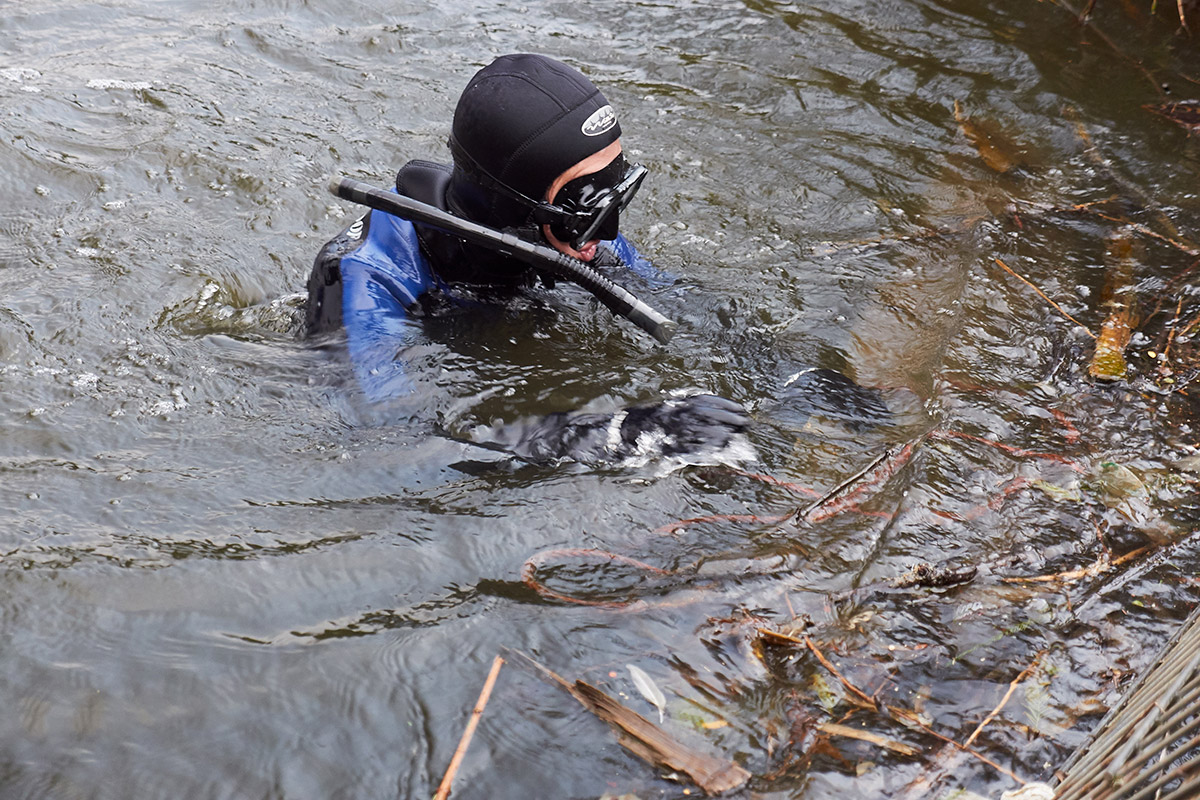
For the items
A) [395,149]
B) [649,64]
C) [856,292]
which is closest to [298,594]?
[856,292]

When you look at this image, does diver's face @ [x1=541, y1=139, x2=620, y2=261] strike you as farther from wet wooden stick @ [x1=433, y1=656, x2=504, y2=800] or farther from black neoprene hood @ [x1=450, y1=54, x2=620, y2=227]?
wet wooden stick @ [x1=433, y1=656, x2=504, y2=800]

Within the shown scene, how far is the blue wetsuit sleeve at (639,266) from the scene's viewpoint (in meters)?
4.09

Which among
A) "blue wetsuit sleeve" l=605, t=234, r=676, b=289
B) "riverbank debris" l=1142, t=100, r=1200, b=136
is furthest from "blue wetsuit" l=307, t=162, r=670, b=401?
→ "riverbank debris" l=1142, t=100, r=1200, b=136

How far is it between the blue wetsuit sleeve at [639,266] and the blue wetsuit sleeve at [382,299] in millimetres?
1088

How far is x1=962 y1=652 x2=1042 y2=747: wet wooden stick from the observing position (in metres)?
2.07

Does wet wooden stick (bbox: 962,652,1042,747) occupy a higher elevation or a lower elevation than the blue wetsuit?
lower

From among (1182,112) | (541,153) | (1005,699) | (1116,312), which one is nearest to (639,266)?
(541,153)

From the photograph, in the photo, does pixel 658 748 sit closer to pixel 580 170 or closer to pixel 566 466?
pixel 566 466

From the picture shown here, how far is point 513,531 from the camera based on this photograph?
2713 millimetres

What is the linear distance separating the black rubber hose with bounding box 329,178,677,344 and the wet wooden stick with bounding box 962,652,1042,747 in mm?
1431

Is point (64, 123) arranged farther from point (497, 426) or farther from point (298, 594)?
point (298, 594)

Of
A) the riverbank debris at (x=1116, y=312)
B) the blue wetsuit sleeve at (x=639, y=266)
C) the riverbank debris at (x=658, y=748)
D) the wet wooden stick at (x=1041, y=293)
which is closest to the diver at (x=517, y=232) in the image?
the blue wetsuit sleeve at (x=639, y=266)

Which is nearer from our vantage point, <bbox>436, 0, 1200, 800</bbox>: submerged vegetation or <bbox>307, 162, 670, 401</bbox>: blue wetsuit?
<bbox>436, 0, 1200, 800</bbox>: submerged vegetation

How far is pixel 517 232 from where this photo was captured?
10.1ft
